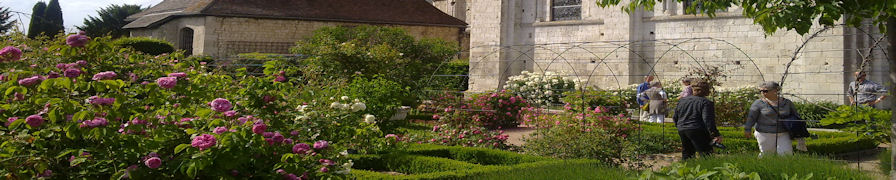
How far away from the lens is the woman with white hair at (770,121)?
19.6 feet

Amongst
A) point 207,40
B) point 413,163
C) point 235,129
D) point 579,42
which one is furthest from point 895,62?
point 207,40

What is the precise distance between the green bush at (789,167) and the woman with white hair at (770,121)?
3.80 feet

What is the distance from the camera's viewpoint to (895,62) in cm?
507

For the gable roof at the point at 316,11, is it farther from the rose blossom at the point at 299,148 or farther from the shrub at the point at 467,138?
the rose blossom at the point at 299,148

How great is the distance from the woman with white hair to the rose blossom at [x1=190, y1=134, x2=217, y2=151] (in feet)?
14.9

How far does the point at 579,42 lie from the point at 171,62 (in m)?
12.4

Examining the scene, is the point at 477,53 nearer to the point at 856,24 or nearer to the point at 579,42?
the point at 579,42

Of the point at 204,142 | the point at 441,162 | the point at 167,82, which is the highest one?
the point at 167,82

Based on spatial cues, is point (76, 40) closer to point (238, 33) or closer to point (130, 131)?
point (130, 131)

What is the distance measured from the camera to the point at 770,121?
5.98 metres

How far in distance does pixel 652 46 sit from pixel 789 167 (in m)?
11.7

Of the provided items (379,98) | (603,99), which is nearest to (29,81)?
(379,98)

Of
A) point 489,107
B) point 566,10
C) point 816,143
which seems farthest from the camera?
point 566,10

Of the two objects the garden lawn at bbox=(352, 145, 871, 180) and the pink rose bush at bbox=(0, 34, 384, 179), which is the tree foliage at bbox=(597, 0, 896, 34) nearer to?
the garden lawn at bbox=(352, 145, 871, 180)
